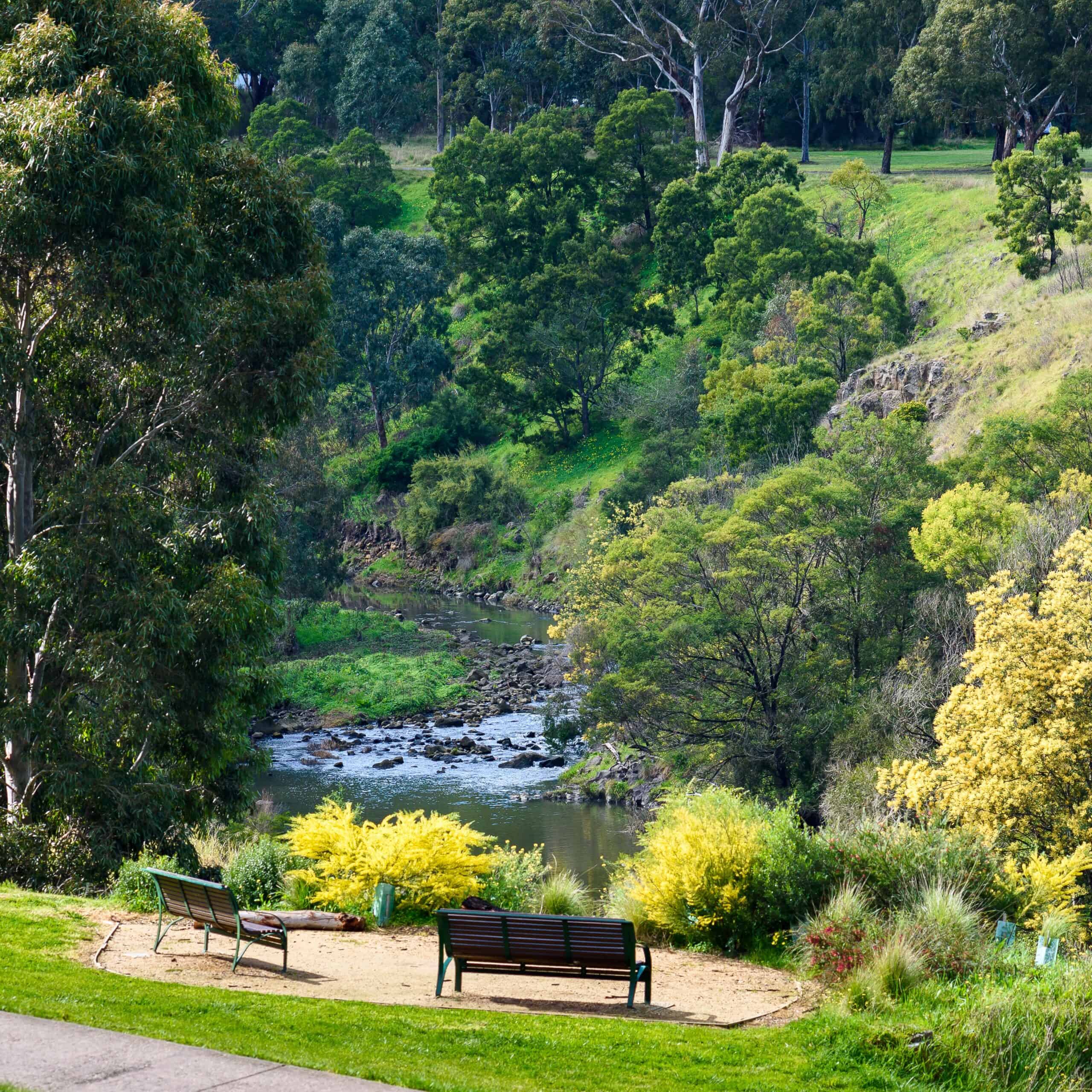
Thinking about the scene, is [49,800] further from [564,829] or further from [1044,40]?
[1044,40]

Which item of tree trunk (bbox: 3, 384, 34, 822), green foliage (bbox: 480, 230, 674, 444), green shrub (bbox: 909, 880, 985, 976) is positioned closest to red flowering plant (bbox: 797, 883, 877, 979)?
green shrub (bbox: 909, 880, 985, 976)

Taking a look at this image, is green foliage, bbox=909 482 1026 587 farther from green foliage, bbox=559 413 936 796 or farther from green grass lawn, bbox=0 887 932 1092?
green grass lawn, bbox=0 887 932 1092

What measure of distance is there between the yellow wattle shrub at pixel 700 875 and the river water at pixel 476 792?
13749mm

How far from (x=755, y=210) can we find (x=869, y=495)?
30638mm

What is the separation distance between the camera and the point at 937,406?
4594cm

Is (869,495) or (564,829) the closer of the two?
(564,829)

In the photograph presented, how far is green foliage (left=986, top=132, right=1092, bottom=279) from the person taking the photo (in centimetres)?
5038

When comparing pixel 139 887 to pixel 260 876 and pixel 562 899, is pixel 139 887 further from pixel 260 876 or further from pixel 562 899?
pixel 562 899

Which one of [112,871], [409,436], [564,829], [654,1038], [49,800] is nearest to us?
[654,1038]

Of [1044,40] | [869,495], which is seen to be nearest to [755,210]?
[1044,40]

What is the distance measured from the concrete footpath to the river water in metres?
18.9

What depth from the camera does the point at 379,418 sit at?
79188mm

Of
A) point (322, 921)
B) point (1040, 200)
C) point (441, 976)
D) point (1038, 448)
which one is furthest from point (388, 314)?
point (441, 976)

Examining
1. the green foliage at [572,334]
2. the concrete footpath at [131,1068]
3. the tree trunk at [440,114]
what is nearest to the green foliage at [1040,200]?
the green foliage at [572,334]
